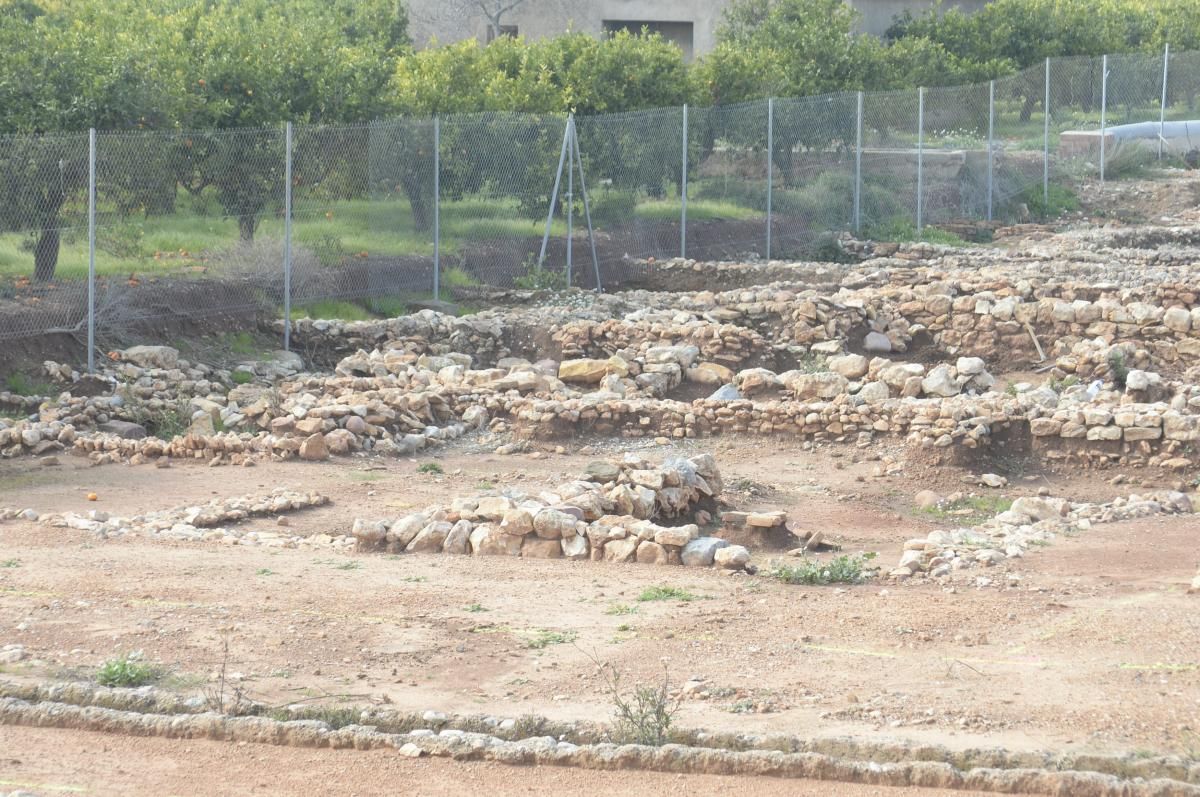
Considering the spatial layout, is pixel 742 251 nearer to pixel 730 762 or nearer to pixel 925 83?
pixel 925 83

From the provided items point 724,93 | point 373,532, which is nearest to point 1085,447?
point 373,532

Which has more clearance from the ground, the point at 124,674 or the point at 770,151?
the point at 770,151

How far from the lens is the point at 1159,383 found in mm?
14156

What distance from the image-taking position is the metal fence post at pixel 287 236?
16.5 metres

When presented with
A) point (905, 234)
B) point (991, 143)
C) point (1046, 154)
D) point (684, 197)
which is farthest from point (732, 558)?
point (1046, 154)

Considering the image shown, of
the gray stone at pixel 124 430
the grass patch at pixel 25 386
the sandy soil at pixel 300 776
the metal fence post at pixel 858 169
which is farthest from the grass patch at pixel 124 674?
the metal fence post at pixel 858 169

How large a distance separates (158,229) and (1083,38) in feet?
99.0

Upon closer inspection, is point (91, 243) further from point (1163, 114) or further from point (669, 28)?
point (669, 28)

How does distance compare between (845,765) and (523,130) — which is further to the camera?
(523,130)

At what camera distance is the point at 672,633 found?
799cm

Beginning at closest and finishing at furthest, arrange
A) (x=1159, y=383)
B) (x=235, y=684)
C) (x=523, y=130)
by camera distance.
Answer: (x=235, y=684), (x=1159, y=383), (x=523, y=130)

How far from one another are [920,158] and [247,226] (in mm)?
12355

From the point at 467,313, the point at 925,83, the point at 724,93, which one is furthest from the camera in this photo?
the point at 925,83

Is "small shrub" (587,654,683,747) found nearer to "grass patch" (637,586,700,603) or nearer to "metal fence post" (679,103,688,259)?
"grass patch" (637,586,700,603)
